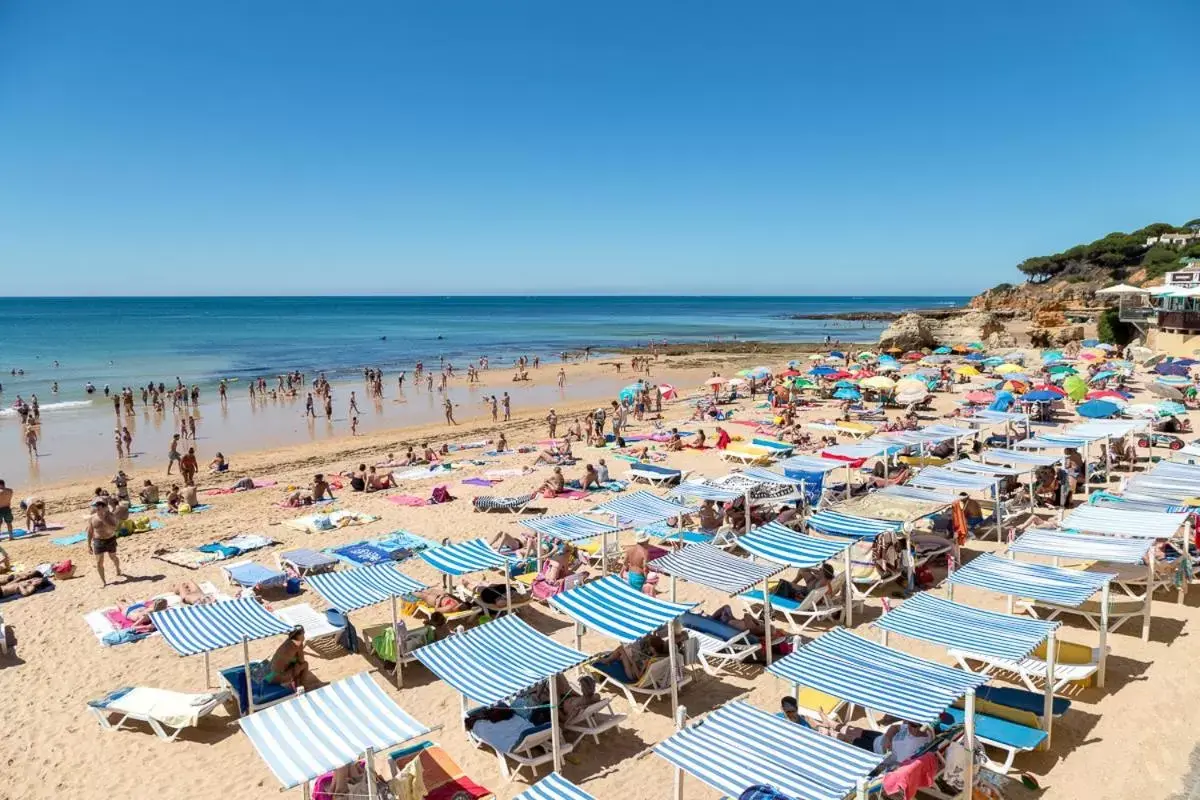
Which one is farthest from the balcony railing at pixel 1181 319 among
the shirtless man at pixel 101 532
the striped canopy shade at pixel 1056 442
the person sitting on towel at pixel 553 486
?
the shirtless man at pixel 101 532

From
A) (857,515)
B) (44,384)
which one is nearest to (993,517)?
(857,515)

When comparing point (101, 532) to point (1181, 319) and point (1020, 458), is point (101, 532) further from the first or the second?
point (1181, 319)

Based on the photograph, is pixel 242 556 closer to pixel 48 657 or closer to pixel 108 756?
pixel 48 657

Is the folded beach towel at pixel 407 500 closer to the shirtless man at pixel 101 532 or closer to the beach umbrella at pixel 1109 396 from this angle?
the shirtless man at pixel 101 532

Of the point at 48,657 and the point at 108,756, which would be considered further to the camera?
the point at 48,657

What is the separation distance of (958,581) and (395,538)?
854cm

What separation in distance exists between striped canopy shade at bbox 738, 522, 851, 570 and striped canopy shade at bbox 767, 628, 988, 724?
2007mm

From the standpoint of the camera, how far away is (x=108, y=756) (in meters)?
6.75

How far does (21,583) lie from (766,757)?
11.2 metres

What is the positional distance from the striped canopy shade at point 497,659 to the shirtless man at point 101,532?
259 inches

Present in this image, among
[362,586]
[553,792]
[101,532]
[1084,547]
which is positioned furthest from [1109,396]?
[101,532]

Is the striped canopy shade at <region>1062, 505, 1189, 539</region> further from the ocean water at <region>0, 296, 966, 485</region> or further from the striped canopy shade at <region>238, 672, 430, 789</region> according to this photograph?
the ocean water at <region>0, 296, 966, 485</region>

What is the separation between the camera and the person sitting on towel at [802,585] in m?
9.12

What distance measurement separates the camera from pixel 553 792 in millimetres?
5016
